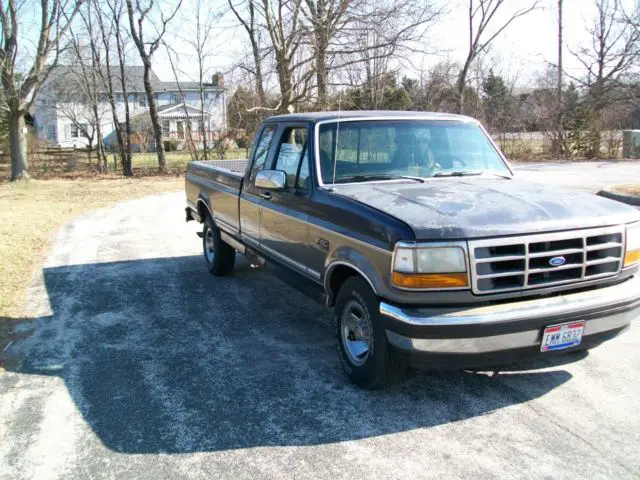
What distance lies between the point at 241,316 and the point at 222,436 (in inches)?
95.3

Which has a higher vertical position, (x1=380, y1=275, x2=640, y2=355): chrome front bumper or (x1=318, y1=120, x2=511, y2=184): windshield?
(x1=318, y1=120, x2=511, y2=184): windshield

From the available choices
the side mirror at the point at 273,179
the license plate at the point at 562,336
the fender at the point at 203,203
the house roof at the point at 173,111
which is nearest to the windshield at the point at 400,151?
the side mirror at the point at 273,179

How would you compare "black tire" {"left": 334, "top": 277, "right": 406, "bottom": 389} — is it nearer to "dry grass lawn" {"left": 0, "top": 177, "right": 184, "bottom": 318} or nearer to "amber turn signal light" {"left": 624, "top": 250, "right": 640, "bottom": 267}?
"amber turn signal light" {"left": 624, "top": 250, "right": 640, "bottom": 267}

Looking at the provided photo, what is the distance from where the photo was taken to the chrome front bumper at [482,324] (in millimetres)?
3402

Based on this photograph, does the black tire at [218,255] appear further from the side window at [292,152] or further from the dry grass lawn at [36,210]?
the dry grass lawn at [36,210]

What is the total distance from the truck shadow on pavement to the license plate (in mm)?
585

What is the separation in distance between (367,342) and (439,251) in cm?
Result: 99

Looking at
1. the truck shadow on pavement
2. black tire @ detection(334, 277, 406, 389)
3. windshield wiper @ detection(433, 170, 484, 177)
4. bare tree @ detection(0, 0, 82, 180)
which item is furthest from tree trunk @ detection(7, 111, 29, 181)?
black tire @ detection(334, 277, 406, 389)

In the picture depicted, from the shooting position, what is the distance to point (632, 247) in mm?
3914

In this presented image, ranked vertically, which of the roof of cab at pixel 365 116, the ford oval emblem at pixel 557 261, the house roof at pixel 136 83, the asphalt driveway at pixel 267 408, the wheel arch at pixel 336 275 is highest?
the house roof at pixel 136 83

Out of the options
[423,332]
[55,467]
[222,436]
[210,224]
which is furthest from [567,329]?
[210,224]

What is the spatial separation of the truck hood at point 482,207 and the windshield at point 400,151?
0.25 metres

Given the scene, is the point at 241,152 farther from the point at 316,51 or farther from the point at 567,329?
the point at 567,329

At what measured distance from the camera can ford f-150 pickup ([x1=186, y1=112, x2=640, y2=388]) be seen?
3.45 metres
